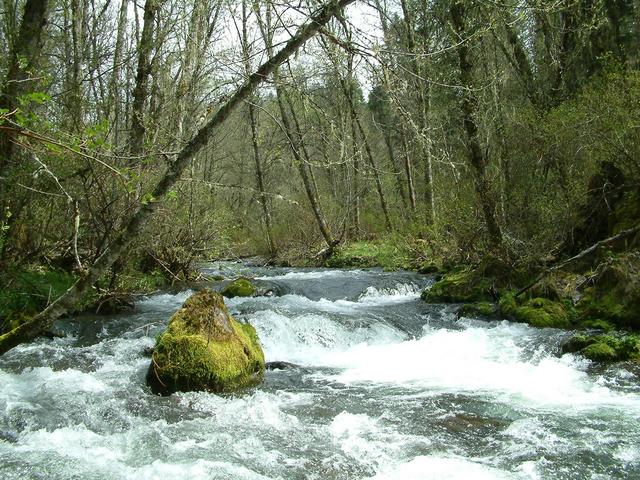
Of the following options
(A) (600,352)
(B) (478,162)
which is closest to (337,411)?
(A) (600,352)

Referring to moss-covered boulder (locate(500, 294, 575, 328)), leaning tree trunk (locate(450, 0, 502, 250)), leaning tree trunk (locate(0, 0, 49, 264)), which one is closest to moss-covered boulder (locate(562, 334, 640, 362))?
moss-covered boulder (locate(500, 294, 575, 328))

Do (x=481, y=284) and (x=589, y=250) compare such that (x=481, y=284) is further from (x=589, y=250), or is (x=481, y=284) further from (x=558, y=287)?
(x=589, y=250)

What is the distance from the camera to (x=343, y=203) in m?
20.9

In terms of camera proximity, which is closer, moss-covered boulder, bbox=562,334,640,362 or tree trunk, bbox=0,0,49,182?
tree trunk, bbox=0,0,49,182

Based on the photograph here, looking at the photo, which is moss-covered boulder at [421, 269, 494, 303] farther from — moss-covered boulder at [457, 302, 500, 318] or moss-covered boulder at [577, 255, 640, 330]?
moss-covered boulder at [577, 255, 640, 330]

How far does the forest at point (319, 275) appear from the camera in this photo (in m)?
4.12

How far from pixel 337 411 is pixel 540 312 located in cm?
490

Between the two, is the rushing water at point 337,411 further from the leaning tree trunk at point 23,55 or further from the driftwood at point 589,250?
the leaning tree trunk at point 23,55

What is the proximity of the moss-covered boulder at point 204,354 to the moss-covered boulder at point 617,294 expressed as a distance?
214 inches

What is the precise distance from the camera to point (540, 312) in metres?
8.88

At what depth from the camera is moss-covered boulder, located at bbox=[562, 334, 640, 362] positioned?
6.64 metres

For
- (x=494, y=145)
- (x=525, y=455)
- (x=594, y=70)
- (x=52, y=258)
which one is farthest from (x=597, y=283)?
(x=52, y=258)

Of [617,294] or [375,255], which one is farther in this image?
[375,255]

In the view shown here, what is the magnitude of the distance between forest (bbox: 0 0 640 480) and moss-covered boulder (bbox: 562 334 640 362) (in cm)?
3
